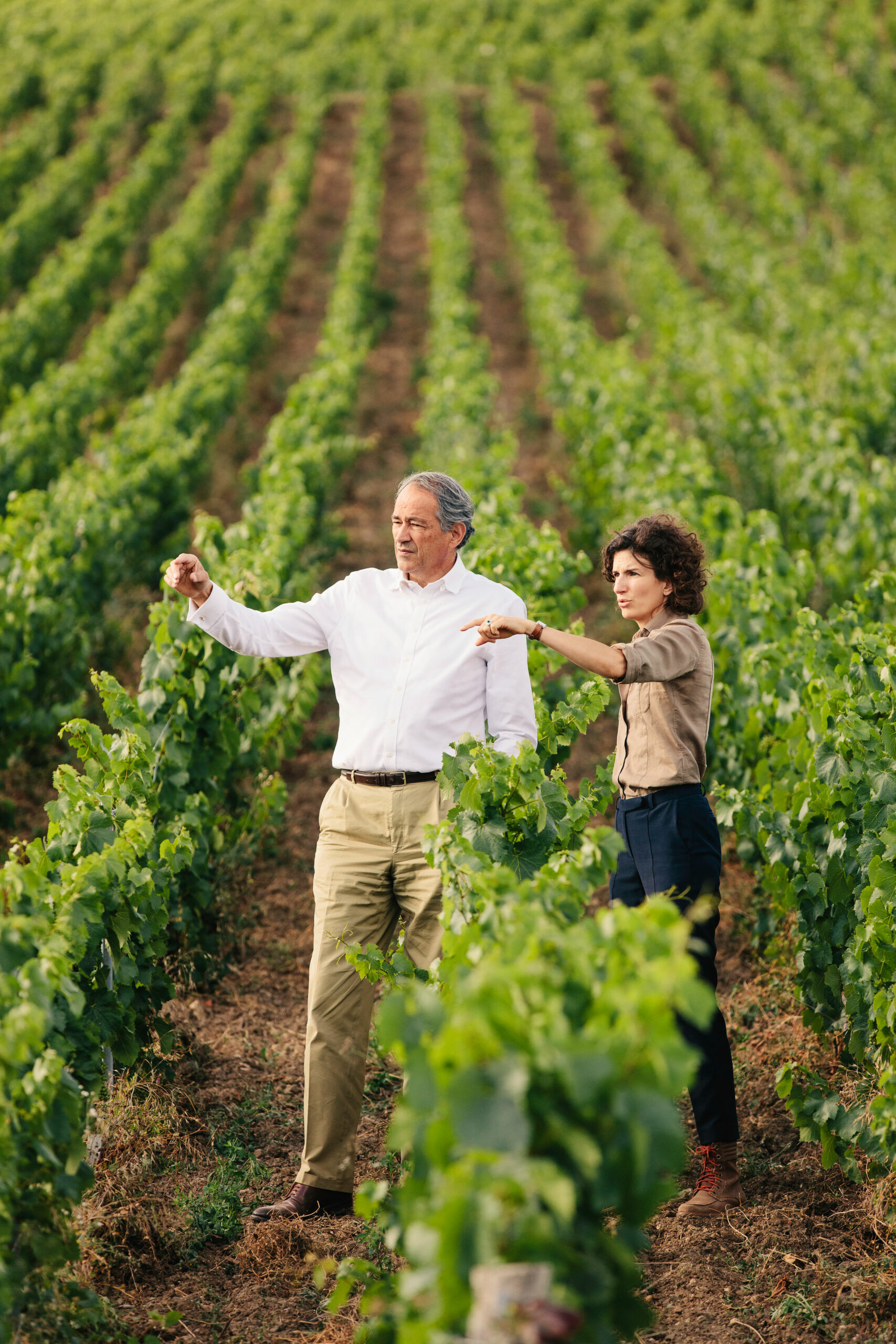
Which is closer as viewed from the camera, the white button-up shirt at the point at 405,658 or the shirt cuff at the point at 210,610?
the white button-up shirt at the point at 405,658

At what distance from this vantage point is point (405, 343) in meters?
17.1

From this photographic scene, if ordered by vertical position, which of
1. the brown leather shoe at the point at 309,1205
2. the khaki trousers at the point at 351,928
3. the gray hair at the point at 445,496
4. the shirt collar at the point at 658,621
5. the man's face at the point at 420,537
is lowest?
the brown leather shoe at the point at 309,1205

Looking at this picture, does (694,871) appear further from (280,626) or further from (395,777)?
(280,626)

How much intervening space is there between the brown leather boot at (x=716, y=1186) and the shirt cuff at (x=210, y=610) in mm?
2189

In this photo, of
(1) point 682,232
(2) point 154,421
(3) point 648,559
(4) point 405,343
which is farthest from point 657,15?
(3) point 648,559

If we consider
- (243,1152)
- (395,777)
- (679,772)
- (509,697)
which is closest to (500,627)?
(509,697)

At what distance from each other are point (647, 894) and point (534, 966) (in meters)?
1.66

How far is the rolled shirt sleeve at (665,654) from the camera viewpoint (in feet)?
10.5

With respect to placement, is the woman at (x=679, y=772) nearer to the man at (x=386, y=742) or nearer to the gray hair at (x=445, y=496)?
the man at (x=386, y=742)

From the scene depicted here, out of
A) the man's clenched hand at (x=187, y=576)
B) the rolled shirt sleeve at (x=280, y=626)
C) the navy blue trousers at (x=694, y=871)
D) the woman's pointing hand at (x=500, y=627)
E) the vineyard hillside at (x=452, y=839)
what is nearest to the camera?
the vineyard hillside at (x=452, y=839)

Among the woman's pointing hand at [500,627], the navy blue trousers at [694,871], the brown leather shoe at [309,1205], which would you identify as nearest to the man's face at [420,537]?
the woman's pointing hand at [500,627]

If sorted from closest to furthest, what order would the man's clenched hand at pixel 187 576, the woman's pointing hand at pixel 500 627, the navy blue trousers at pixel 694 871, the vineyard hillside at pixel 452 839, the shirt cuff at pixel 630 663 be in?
the vineyard hillside at pixel 452 839 < the woman's pointing hand at pixel 500 627 < the shirt cuff at pixel 630 663 < the man's clenched hand at pixel 187 576 < the navy blue trousers at pixel 694 871

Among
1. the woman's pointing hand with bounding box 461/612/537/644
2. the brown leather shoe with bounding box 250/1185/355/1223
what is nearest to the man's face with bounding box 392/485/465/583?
the woman's pointing hand with bounding box 461/612/537/644

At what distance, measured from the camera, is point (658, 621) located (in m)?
3.49
